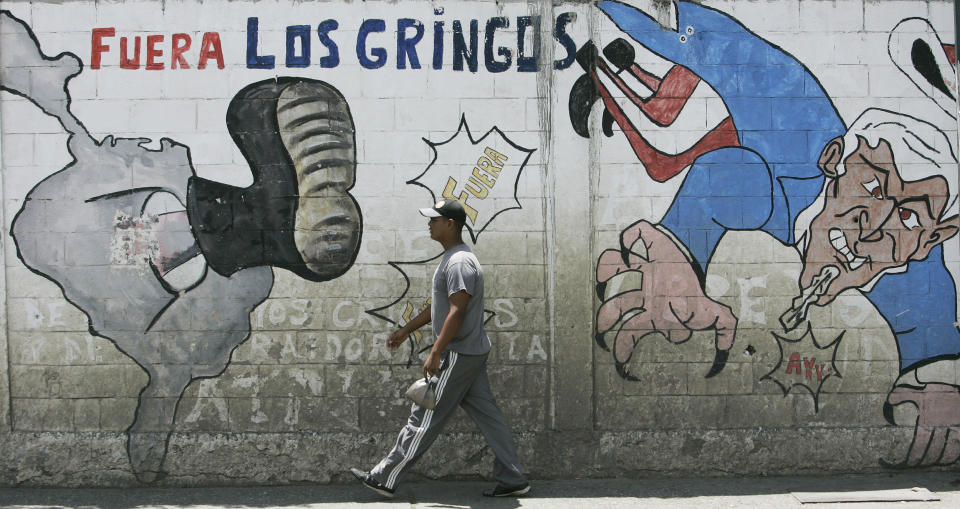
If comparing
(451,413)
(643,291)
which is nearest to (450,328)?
(451,413)

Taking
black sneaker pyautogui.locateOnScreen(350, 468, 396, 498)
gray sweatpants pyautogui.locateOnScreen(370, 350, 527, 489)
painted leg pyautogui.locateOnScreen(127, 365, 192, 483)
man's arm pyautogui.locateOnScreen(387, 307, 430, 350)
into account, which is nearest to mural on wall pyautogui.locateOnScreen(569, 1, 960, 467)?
gray sweatpants pyautogui.locateOnScreen(370, 350, 527, 489)

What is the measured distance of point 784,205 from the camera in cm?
575

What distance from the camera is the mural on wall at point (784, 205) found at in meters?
5.74

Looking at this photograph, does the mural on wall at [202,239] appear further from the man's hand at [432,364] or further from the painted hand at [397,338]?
the man's hand at [432,364]

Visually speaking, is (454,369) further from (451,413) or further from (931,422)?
(931,422)

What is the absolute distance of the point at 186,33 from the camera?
5.68 metres

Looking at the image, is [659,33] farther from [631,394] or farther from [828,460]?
[828,460]

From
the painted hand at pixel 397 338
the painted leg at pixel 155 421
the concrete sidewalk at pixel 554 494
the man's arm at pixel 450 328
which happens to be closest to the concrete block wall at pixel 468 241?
the painted leg at pixel 155 421

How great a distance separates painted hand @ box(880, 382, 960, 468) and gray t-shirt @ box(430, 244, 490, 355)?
9.09 ft

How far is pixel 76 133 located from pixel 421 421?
2.87 metres

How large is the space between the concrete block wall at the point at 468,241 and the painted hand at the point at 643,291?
0.06 feet

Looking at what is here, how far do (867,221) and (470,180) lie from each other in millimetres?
2597

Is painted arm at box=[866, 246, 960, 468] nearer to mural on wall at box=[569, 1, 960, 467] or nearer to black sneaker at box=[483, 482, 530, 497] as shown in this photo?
mural on wall at box=[569, 1, 960, 467]

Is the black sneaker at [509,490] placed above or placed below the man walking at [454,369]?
below
